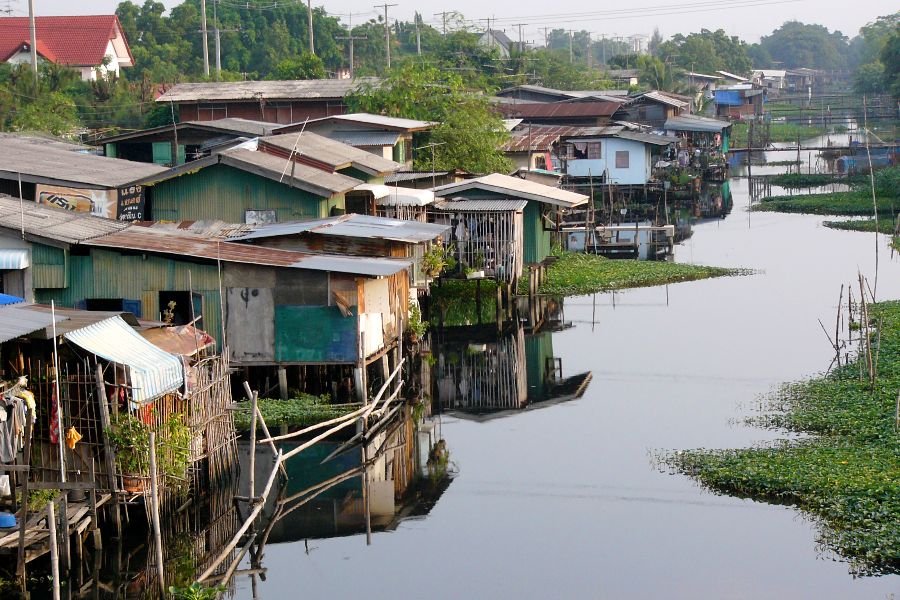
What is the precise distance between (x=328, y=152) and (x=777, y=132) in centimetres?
5772

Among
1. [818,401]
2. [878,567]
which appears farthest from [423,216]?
[878,567]

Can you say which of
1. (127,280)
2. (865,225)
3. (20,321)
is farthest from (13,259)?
(865,225)

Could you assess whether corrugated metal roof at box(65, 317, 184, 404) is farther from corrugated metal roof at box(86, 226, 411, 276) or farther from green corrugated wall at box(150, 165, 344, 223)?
green corrugated wall at box(150, 165, 344, 223)

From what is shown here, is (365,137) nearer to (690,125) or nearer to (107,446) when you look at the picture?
(107,446)

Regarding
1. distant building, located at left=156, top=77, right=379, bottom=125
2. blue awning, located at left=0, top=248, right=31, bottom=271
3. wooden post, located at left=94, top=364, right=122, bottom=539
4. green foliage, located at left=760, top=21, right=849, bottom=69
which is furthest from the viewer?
green foliage, located at left=760, top=21, right=849, bottom=69

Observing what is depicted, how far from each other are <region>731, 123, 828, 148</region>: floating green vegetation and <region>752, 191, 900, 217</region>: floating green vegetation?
69.1 ft

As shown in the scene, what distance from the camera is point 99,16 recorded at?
5888 centimetres

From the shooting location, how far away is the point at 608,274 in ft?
108

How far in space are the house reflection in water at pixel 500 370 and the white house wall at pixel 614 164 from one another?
21510mm

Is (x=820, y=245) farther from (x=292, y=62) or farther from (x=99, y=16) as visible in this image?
(x=99, y=16)

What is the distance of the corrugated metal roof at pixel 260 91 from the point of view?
137 ft

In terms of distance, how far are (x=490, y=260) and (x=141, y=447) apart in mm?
16730

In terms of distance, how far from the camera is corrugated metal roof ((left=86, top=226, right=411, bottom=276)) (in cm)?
1878

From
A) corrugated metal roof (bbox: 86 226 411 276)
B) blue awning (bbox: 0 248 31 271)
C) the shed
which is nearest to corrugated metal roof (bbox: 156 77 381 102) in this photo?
the shed
